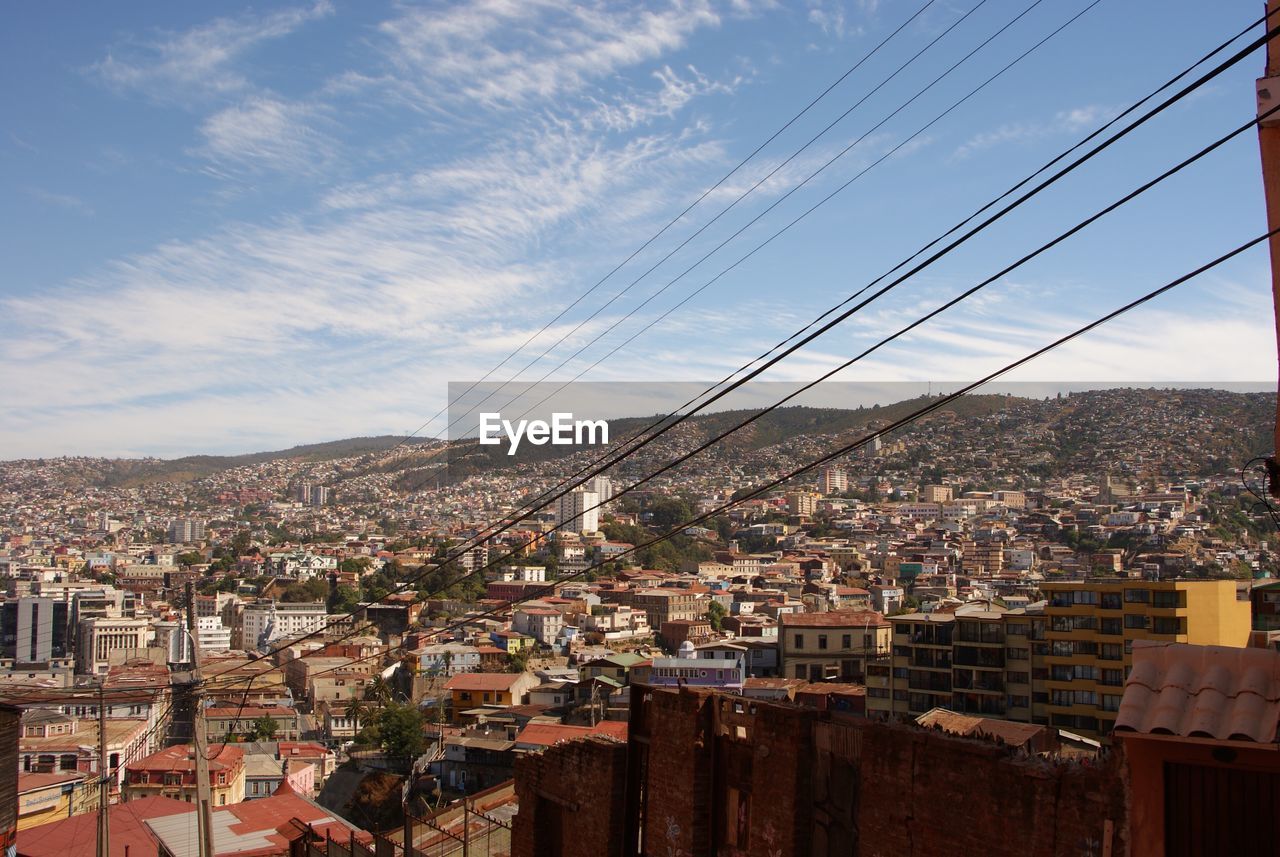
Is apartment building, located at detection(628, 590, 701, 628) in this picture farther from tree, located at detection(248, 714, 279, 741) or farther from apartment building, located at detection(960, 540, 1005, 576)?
tree, located at detection(248, 714, 279, 741)

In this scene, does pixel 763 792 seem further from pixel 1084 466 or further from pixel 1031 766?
pixel 1084 466

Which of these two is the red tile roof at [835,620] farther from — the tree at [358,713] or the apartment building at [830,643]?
the tree at [358,713]

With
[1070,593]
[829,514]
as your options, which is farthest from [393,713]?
[829,514]

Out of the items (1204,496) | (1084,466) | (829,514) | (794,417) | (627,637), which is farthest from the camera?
(794,417)

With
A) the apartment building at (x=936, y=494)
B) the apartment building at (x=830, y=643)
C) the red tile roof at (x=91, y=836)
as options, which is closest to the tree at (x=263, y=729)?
the apartment building at (x=830, y=643)

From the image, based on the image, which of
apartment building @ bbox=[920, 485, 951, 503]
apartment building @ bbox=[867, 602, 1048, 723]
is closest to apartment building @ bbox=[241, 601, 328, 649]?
apartment building @ bbox=[867, 602, 1048, 723]

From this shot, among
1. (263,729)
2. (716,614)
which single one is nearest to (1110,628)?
(263,729)

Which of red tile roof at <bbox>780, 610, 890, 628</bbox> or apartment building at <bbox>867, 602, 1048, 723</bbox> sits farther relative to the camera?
red tile roof at <bbox>780, 610, 890, 628</bbox>
